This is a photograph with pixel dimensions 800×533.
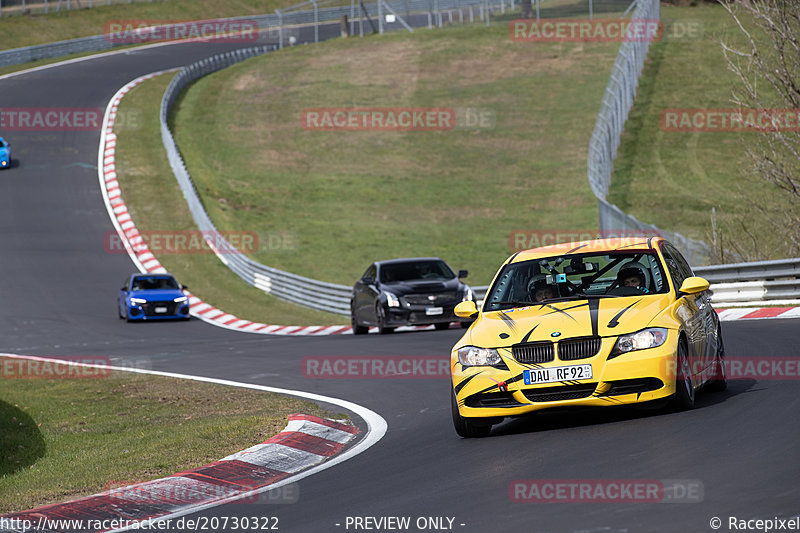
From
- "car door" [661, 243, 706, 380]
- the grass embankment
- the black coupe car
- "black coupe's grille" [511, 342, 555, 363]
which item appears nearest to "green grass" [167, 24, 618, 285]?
the black coupe car

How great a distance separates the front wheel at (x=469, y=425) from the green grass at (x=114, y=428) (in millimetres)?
1789

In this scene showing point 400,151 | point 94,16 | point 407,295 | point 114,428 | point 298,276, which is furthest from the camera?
point 94,16

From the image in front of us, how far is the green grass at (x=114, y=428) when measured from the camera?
9.50 meters

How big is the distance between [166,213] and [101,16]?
45755 mm

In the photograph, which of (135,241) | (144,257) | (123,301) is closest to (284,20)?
(135,241)

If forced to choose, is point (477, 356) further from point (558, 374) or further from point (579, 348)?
point (579, 348)

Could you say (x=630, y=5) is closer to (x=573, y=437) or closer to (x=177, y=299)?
(x=177, y=299)

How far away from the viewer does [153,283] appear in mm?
31859

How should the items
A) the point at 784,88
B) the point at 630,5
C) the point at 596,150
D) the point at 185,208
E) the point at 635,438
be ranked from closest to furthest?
the point at 635,438, the point at 784,88, the point at 596,150, the point at 185,208, the point at 630,5

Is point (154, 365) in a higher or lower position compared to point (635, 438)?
lower

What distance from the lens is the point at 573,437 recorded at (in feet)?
30.1

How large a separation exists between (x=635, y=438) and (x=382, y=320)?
1510cm

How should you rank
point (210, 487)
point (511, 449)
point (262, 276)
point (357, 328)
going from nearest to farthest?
point (210, 487)
point (511, 449)
point (357, 328)
point (262, 276)

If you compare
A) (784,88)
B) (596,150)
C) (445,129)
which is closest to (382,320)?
(784,88)
